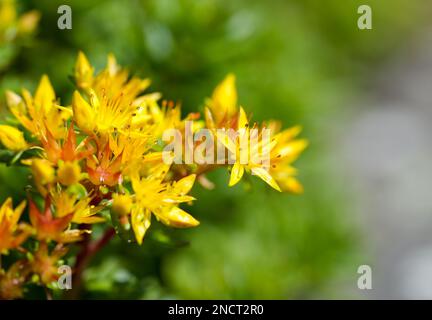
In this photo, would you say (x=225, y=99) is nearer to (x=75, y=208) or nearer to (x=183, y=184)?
(x=183, y=184)

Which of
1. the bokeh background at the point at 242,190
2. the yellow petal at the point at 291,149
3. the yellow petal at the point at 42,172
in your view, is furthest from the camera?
the bokeh background at the point at 242,190

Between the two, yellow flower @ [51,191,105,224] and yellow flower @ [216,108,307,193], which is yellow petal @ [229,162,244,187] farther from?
yellow flower @ [51,191,105,224]

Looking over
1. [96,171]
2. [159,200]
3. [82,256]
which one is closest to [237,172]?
[159,200]

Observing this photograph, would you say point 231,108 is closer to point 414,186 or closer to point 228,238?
point 228,238

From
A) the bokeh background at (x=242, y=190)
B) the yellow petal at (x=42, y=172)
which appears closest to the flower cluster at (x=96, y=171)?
the yellow petal at (x=42, y=172)

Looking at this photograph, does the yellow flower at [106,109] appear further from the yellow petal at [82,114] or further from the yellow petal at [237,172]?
the yellow petal at [237,172]
